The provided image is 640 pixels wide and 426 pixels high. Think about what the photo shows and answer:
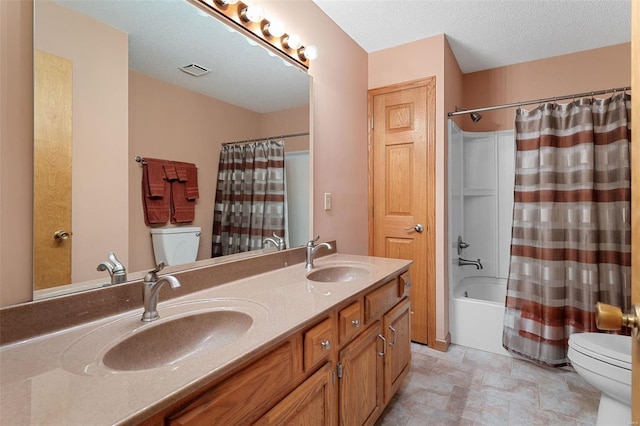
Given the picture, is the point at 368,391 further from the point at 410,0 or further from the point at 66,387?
the point at 410,0

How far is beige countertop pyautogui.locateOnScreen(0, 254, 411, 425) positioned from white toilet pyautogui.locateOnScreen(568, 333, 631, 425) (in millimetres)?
1305

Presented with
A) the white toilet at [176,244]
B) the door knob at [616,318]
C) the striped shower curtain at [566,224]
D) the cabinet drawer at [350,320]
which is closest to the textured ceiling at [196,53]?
the white toilet at [176,244]

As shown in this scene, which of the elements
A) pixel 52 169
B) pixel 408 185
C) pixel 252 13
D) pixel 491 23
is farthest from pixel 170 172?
pixel 491 23

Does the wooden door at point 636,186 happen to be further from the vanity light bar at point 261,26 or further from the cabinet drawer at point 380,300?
the vanity light bar at point 261,26

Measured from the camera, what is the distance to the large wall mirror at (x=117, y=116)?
88 centimetres

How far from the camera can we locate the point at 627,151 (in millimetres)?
2039

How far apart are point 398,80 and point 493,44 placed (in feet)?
2.70

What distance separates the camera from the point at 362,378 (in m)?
1.34

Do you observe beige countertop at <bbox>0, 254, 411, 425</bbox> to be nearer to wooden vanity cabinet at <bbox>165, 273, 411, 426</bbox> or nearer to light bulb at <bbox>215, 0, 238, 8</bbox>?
wooden vanity cabinet at <bbox>165, 273, 411, 426</bbox>

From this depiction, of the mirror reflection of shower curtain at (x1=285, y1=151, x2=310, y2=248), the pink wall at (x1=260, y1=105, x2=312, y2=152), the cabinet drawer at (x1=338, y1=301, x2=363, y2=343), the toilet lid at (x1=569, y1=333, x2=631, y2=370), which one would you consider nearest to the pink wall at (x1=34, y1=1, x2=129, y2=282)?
the pink wall at (x1=260, y1=105, x2=312, y2=152)

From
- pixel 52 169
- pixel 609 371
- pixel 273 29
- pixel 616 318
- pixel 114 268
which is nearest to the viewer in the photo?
pixel 616 318

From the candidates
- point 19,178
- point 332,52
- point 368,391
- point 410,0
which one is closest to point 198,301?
point 19,178

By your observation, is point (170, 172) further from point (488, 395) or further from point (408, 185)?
point (488, 395)

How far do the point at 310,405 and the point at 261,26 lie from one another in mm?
1705
